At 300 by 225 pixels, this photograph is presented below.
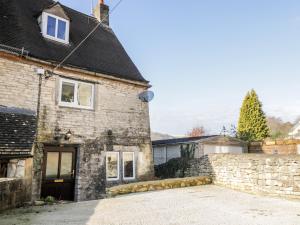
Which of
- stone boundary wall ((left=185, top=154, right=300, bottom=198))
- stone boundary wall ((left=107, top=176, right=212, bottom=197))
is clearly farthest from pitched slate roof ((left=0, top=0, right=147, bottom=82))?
stone boundary wall ((left=185, top=154, right=300, bottom=198))

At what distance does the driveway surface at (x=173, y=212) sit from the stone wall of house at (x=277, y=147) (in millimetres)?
12050

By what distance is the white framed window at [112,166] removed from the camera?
1355 centimetres

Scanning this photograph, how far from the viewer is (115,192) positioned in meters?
11.9

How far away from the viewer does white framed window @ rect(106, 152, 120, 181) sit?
44.5ft

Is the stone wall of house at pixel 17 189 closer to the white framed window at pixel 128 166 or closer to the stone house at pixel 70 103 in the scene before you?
the stone house at pixel 70 103

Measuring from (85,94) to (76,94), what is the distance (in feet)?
1.62

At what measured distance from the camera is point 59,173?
12.1 meters

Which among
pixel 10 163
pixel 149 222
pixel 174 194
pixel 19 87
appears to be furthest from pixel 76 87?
pixel 149 222

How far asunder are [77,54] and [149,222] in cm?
942

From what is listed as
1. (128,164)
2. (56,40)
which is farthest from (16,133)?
(128,164)

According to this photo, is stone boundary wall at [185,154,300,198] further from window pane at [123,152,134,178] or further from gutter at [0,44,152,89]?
gutter at [0,44,152,89]

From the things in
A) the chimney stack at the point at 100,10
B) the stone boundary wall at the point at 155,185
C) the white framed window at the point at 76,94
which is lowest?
the stone boundary wall at the point at 155,185

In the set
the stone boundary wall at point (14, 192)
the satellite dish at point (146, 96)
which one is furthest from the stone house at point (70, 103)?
the stone boundary wall at point (14, 192)

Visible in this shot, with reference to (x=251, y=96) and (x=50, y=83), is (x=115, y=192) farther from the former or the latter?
(x=251, y=96)
